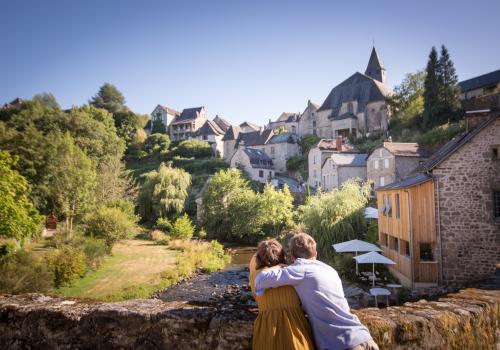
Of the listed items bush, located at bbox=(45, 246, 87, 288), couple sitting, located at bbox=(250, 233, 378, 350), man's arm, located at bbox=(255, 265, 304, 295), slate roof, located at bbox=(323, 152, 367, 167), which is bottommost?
bush, located at bbox=(45, 246, 87, 288)

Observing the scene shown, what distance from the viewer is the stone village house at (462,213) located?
553 inches

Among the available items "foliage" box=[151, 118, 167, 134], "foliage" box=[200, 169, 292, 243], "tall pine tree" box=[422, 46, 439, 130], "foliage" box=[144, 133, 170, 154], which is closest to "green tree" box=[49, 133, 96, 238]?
"foliage" box=[200, 169, 292, 243]

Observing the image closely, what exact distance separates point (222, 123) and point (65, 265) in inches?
2355

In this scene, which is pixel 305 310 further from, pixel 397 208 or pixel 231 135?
pixel 231 135

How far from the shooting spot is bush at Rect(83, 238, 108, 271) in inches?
747

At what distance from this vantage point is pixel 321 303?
2674mm

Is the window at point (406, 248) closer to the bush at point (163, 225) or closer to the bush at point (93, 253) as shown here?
the bush at point (93, 253)

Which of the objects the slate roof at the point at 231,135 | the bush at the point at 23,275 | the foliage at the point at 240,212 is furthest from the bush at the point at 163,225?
the slate roof at the point at 231,135

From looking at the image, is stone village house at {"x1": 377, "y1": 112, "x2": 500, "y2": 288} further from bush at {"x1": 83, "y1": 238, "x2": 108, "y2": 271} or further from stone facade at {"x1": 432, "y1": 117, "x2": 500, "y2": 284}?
bush at {"x1": 83, "y1": 238, "x2": 108, "y2": 271}

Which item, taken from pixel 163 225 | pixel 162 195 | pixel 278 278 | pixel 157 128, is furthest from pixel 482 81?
pixel 278 278

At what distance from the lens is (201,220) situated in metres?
35.7

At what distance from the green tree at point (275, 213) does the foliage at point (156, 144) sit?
106 feet

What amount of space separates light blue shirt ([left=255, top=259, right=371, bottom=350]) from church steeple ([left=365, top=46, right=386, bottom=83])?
68997 mm

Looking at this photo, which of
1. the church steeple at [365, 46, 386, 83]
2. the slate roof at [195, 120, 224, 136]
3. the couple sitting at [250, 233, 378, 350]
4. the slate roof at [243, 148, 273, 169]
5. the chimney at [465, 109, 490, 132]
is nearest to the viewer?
the couple sitting at [250, 233, 378, 350]
